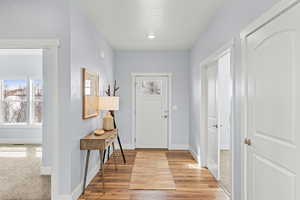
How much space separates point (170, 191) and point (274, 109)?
6.94 feet

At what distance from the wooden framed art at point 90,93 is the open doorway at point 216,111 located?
198 cm

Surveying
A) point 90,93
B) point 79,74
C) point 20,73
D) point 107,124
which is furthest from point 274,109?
point 20,73

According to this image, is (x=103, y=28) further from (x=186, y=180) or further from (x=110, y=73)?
(x=186, y=180)

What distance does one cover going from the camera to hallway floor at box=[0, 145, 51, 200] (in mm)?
3283

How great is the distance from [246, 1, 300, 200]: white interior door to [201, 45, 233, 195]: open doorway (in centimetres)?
126

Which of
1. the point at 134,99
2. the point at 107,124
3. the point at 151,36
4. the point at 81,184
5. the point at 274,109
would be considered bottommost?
the point at 81,184

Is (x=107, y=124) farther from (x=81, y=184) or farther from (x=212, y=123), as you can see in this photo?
(x=212, y=123)

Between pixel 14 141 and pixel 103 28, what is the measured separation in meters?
4.74

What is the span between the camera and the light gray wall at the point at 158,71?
630 centimetres

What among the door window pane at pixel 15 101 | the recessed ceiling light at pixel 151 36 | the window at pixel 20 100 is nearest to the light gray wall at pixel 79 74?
Result: the recessed ceiling light at pixel 151 36

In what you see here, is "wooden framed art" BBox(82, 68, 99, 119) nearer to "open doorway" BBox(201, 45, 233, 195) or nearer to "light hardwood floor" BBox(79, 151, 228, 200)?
"light hardwood floor" BBox(79, 151, 228, 200)

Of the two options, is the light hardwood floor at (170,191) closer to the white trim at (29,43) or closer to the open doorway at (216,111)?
the open doorway at (216,111)

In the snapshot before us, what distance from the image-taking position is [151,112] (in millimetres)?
6387

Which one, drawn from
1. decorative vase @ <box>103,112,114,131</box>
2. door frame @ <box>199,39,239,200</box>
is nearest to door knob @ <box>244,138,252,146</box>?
door frame @ <box>199,39,239,200</box>
